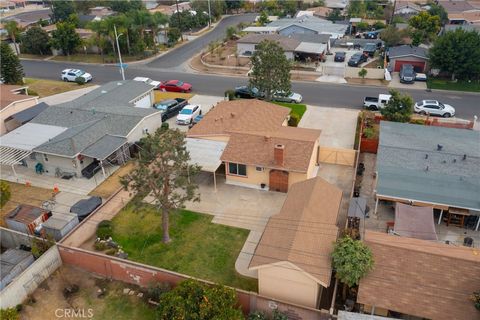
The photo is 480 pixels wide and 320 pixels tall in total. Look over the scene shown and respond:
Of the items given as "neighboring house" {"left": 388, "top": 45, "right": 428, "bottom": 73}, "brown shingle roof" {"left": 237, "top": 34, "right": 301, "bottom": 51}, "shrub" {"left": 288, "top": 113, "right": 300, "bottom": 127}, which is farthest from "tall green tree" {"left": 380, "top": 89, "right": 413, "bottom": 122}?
"brown shingle roof" {"left": 237, "top": 34, "right": 301, "bottom": 51}

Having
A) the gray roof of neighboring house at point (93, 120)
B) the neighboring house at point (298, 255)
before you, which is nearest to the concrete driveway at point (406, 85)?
the gray roof of neighboring house at point (93, 120)

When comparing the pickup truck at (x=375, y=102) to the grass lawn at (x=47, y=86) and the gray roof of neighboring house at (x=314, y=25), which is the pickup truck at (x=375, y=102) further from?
the grass lawn at (x=47, y=86)

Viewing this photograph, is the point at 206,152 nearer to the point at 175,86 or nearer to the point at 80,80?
the point at 175,86

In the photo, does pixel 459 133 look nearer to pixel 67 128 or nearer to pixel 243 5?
pixel 67 128

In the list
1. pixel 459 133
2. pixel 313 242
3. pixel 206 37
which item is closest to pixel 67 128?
pixel 313 242

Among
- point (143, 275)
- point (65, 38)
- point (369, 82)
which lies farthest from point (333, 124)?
point (65, 38)
